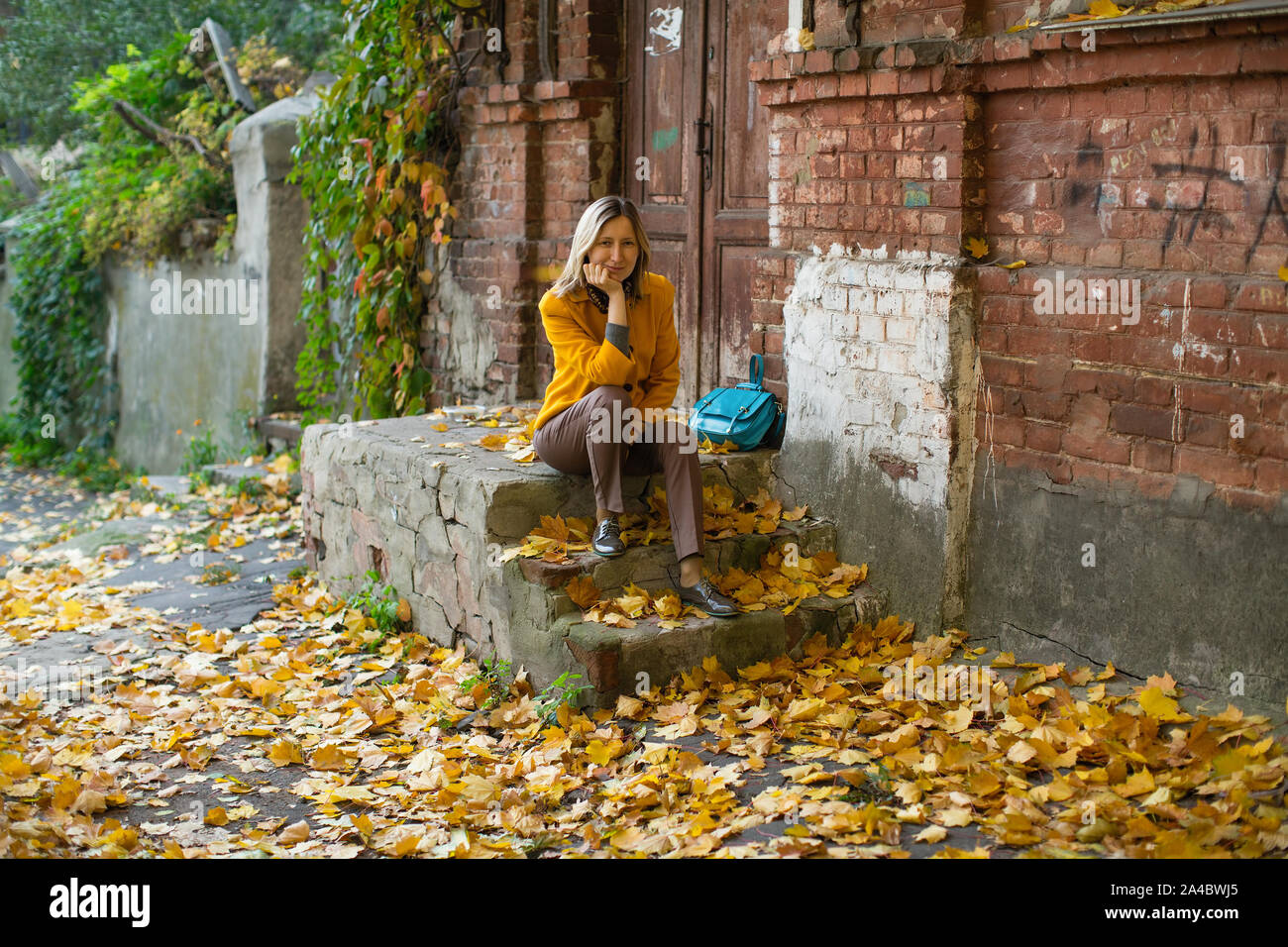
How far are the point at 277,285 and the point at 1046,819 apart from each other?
7031 millimetres

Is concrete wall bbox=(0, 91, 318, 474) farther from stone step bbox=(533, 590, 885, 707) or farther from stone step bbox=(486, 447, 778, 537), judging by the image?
stone step bbox=(533, 590, 885, 707)

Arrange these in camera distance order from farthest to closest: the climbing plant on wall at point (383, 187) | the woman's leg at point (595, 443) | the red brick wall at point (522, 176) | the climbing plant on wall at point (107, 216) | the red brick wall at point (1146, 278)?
the climbing plant on wall at point (107, 216), the climbing plant on wall at point (383, 187), the red brick wall at point (522, 176), the woman's leg at point (595, 443), the red brick wall at point (1146, 278)

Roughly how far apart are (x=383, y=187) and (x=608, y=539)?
3385mm

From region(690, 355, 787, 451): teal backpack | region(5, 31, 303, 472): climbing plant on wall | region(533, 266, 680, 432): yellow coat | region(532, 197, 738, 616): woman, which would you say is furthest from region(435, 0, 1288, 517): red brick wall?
region(5, 31, 303, 472): climbing plant on wall

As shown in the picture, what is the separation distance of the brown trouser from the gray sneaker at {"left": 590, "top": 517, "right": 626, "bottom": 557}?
0.21ft

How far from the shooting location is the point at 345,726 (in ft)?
14.3

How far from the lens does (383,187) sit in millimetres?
6941

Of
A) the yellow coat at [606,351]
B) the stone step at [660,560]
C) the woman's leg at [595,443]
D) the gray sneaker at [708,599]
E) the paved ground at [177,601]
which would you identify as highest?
the yellow coat at [606,351]

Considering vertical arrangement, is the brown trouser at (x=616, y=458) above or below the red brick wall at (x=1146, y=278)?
below

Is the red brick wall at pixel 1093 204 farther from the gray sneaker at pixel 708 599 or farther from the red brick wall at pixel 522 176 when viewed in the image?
the red brick wall at pixel 522 176

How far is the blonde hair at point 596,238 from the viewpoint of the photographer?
4.43m

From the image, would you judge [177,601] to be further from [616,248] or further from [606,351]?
[616,248]

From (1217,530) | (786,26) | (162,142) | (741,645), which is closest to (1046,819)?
(1217,530)

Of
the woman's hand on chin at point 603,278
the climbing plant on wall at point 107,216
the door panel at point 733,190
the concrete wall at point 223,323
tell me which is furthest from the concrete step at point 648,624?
the climbing plant on wall at point 107,216
